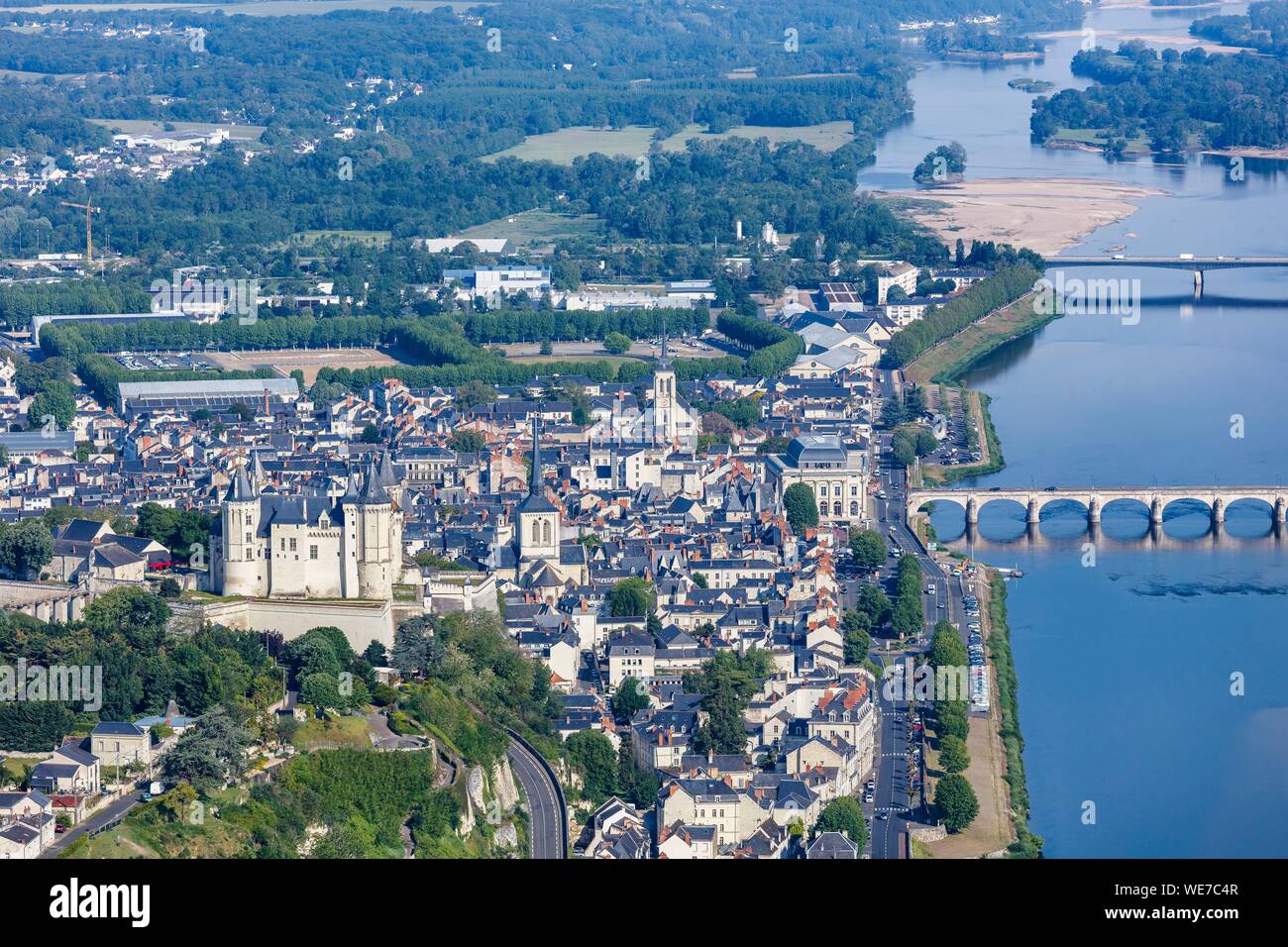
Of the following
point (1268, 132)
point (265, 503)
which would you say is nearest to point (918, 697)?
point (265, 503)

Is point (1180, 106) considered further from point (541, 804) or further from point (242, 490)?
point (541, 804)

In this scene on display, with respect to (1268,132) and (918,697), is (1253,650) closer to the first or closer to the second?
(918,697)

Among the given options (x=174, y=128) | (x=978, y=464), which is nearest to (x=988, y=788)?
(x=978, y=464)

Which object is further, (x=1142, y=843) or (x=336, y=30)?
(x=336, y=30)

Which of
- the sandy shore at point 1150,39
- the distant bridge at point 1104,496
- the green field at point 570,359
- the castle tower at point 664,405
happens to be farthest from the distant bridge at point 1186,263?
the sandy shore at point 1150,39

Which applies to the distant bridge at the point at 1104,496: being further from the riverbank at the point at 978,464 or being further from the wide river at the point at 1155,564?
the riverbank at the point at 978,464
